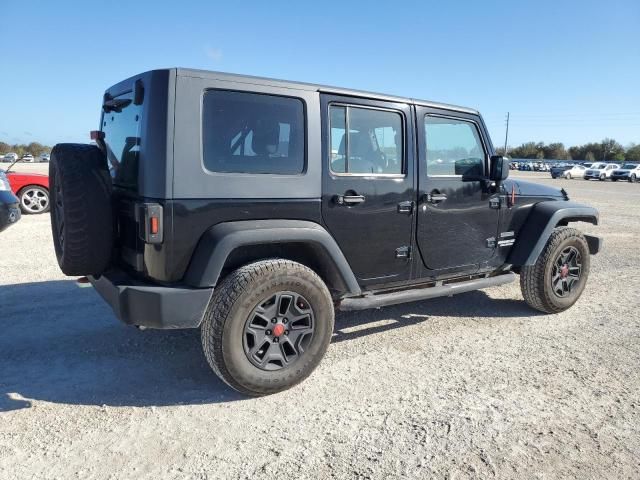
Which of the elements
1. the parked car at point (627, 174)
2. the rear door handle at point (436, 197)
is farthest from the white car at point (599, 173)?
the rear door handle at point (436, 197)

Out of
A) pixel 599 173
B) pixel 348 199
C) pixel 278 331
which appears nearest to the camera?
pixel 278 331

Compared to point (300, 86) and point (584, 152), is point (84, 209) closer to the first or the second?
point (300, 86)

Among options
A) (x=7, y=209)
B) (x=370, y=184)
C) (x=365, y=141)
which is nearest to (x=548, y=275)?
(x=370, y=184)

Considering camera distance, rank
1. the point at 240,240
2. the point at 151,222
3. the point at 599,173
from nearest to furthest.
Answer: the point at 151,222 < the point at 240,240 < the point at 599,173

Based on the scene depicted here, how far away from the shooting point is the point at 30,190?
10156 millimetres

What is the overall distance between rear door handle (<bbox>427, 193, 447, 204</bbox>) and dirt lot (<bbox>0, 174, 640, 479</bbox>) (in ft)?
3.84

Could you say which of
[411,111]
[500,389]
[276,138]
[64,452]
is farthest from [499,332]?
[64,452]

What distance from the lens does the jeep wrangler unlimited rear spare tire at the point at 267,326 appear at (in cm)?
284

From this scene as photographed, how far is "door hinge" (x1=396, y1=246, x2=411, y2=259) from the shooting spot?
370 centimetres

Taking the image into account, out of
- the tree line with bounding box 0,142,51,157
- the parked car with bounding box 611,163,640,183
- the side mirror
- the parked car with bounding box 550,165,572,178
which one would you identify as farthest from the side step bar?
the tree line with bounding box 0,142,51,157

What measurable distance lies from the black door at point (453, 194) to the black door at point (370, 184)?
0.15 meters

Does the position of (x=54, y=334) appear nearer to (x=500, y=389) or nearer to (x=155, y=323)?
(x=155, y=323)

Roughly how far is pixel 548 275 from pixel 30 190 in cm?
1018

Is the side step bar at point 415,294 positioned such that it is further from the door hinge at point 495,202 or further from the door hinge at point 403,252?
the door hinge at point 495,202
